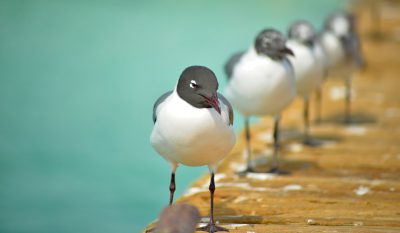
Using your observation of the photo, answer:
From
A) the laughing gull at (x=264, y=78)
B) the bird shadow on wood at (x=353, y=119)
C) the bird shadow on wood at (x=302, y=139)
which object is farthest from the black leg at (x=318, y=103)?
the laughing gull at (x=264, y=78)

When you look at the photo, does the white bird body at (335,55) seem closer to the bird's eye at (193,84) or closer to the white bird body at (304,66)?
the white bird body at (304,66)

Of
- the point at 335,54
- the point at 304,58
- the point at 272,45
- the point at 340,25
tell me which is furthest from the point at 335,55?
the point at 272,45

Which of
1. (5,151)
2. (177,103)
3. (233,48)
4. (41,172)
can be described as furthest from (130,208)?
(233,48)

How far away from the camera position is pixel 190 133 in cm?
351

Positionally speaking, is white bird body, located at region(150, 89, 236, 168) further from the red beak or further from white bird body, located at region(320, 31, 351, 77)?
white bird body, located at region(320, 31, 351, 77)

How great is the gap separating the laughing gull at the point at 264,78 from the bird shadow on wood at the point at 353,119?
1857mm

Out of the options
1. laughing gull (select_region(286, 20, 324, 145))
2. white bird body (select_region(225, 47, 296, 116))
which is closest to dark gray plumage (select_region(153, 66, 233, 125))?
white bird body (select_region(225, 47, 296, 116))

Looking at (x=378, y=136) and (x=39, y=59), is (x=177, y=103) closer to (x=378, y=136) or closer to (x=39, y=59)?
(x=378, y=136)

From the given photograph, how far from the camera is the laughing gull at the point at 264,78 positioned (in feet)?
15.4

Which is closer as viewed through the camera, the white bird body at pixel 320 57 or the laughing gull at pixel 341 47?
the white bird body at pixel 320 57

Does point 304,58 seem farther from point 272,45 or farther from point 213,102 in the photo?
point 213,102

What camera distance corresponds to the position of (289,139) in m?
6.05

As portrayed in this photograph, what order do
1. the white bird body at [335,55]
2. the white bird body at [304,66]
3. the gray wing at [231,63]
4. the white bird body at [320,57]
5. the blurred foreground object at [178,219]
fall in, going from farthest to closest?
1. the white bird body at [335,55]
2. the white bird body at [320,57]
3. the white bird body at [304,66]
4. the gray wing at [231,63]
5. the blurred foreground object at [178,219]

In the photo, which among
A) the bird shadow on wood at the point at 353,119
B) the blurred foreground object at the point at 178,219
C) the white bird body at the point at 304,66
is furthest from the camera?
the bird shadow on wood at the point at 353,119
